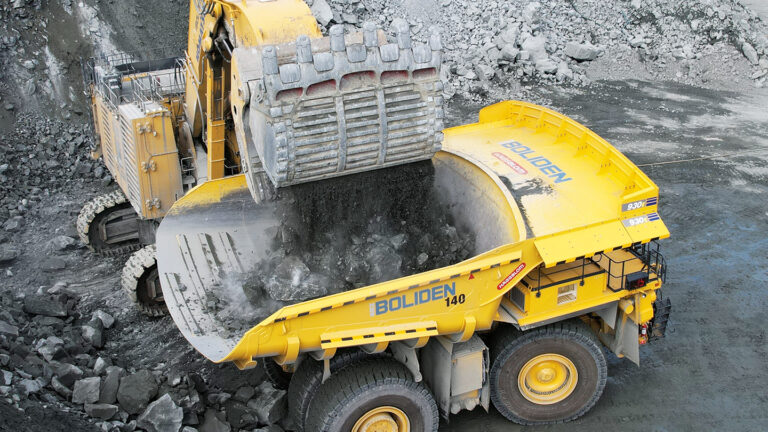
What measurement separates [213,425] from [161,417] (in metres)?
0.39

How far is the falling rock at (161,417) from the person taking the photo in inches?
220

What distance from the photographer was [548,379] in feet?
19.7

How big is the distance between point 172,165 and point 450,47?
8158 mm

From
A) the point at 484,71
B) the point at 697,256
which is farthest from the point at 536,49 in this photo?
the point at 697,256

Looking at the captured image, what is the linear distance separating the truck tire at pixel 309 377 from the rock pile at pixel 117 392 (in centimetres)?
48

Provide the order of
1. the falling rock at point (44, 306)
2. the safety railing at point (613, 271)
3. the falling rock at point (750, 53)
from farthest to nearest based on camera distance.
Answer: the falling rock at point (750, 53), the falling rock at point (44, 306), the safety railing at point (613, 271)

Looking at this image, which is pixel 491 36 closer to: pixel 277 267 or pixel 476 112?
pixel 476 112

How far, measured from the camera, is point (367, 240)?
20.8ft

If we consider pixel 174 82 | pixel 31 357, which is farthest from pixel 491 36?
pixel 31 357

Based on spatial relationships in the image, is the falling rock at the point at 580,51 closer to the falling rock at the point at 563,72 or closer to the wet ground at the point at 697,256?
the falling rock at the point at 563,72

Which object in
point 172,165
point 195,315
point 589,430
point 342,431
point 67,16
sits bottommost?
point 589,430

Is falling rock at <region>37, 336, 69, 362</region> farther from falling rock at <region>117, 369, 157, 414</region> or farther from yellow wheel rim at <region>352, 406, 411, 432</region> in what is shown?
yellow wheel rim at <region>352, 406, 411, 432</region>

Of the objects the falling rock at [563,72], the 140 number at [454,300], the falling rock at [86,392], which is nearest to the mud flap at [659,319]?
the 140 number at [454,300]

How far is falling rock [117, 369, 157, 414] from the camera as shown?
5777mm
